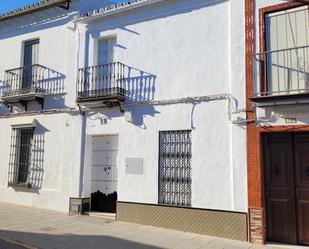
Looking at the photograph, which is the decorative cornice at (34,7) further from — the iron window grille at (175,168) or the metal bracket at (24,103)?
the iron window grille at (175,168)

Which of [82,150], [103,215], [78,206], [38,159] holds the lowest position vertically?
[103,215]

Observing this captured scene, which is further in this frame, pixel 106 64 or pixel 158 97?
pixel 106 64

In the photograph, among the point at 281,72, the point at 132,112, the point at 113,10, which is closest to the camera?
the point at 281,72

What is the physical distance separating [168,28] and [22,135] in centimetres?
665

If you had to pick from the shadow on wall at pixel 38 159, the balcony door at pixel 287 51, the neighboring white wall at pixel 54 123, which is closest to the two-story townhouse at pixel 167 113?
the neighboring white wall at pixel 54 123

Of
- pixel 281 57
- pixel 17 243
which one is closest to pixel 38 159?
pixel 17 243

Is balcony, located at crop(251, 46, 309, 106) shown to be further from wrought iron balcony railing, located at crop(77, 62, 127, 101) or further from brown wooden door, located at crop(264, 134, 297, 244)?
wrought iron balcony railing, located at crop(77, 62, 127, 101)

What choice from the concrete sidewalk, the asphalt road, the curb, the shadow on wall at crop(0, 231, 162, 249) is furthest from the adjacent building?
the asphalt road

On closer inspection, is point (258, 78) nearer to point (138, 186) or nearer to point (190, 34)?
point (190, 34)

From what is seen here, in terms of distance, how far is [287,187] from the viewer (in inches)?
318

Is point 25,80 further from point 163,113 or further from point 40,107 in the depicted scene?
point 163,113

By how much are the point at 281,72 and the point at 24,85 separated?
29.4 ft

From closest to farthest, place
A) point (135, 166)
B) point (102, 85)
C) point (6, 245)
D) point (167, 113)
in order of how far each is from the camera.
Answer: point (6, 245) → point (167, 113) → point (135, 166) → point (102, 85)

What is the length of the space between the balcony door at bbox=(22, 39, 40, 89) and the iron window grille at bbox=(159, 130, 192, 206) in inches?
230
